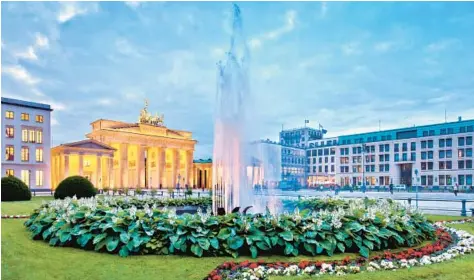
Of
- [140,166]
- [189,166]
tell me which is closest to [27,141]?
[140,166]

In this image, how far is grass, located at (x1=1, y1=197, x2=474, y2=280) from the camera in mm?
7625

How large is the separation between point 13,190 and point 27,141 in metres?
28.2

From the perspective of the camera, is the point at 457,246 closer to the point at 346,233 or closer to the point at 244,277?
the point at 346,233

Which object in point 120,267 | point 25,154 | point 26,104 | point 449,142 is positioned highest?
point 26,104

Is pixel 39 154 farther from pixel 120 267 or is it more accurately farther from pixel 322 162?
pixel 322 162

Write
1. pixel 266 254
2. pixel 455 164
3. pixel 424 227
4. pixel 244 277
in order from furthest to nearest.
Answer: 1. pixel 455 164
2. pixel 424 227
3. pixel 266 254
4. pixel 244 277

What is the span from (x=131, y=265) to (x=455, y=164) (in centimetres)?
10780

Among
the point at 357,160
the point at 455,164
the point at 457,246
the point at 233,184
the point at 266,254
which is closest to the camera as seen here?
the point at 266,254

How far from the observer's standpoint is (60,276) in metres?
7.70

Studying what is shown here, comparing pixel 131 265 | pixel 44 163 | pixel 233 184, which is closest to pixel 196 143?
pixel 44 163

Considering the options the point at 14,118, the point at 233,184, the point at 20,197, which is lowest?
the point at 20,197

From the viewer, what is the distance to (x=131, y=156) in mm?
95750

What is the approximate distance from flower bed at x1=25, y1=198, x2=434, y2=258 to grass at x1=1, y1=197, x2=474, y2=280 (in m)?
0.28

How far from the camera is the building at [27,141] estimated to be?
57.2 metres
